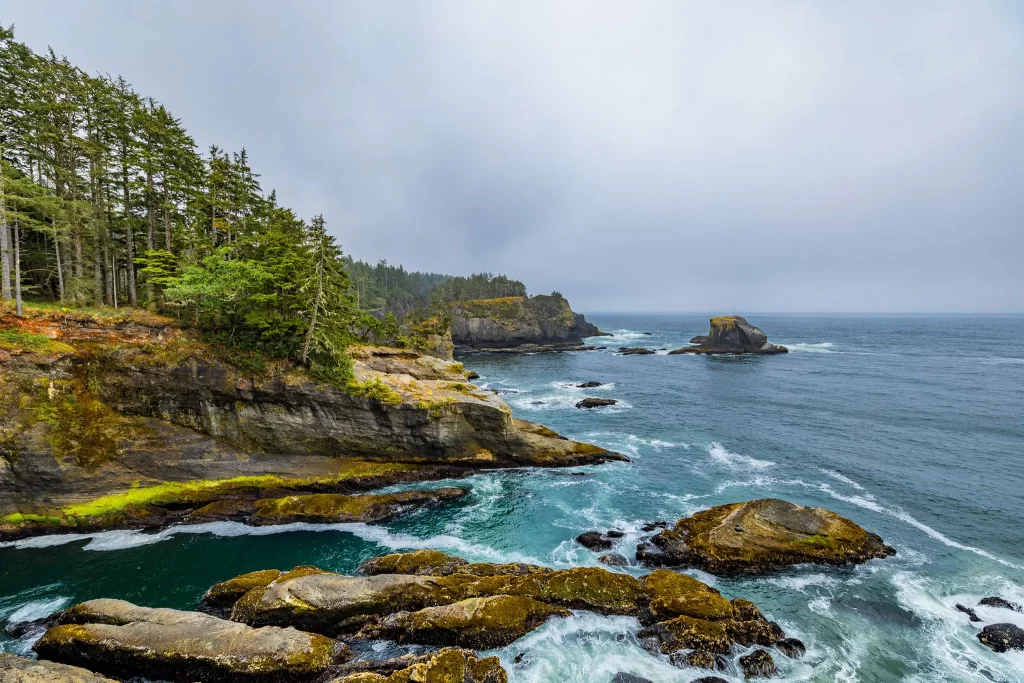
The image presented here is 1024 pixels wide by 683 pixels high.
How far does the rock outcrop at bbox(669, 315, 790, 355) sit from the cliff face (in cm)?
3961

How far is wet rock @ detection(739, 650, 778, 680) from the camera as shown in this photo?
48.4ft

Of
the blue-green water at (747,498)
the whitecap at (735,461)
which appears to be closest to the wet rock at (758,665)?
the blue-green water at (747,498)

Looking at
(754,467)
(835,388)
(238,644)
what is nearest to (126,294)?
(238,644)

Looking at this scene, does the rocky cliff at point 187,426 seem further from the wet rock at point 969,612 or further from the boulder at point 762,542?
the wet rock at point 969,612

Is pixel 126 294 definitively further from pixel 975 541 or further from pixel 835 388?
pixel 835 388

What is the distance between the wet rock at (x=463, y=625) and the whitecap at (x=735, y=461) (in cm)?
2568

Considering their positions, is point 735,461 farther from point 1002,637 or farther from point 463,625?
point 463,625

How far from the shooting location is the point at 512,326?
12756 cm

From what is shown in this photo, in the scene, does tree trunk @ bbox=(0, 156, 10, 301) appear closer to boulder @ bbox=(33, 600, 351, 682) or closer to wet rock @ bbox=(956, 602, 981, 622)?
boulder @ bbox=(33, 600, 351, 682)

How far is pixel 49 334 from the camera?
24516 millimetres

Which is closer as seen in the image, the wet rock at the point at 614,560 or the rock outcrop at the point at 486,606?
the rock outcrop at the point at 486,606

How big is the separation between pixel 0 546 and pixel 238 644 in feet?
65.9

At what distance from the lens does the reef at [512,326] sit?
123312mm

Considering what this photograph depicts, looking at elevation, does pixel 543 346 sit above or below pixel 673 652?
above
